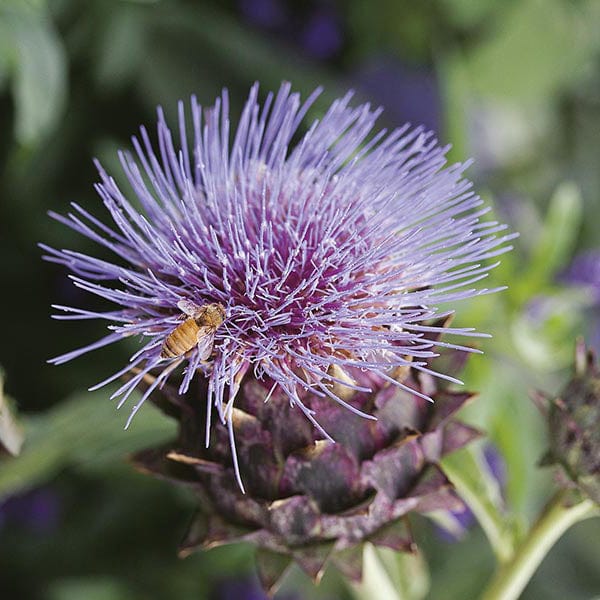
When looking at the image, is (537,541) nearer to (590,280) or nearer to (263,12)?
(590,280)

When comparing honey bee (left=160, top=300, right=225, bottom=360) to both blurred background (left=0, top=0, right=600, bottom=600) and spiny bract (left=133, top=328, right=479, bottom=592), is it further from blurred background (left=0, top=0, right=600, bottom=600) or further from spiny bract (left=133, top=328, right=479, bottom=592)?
blurred background (left=0, top=0, right=600, bottom=600)

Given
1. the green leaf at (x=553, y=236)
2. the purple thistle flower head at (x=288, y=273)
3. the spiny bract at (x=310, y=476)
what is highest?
A: the green leaf at (x=553, y=236)

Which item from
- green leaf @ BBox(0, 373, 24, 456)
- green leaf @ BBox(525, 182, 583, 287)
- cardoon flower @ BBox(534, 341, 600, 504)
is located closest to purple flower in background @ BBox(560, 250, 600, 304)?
green leaf @ BBox(525, 182, 583, 287)

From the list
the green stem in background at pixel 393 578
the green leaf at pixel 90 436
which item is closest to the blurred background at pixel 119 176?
the green leaf at pixel 90 436

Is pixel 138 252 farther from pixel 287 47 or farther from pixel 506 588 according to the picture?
pixel 287 47

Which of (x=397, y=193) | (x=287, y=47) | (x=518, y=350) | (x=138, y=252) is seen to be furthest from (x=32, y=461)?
(x=287, y=47)

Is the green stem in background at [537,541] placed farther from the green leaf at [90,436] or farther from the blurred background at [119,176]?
the green leaf at [90,436]

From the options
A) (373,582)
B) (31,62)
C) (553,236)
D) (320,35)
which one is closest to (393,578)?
(373,582)
